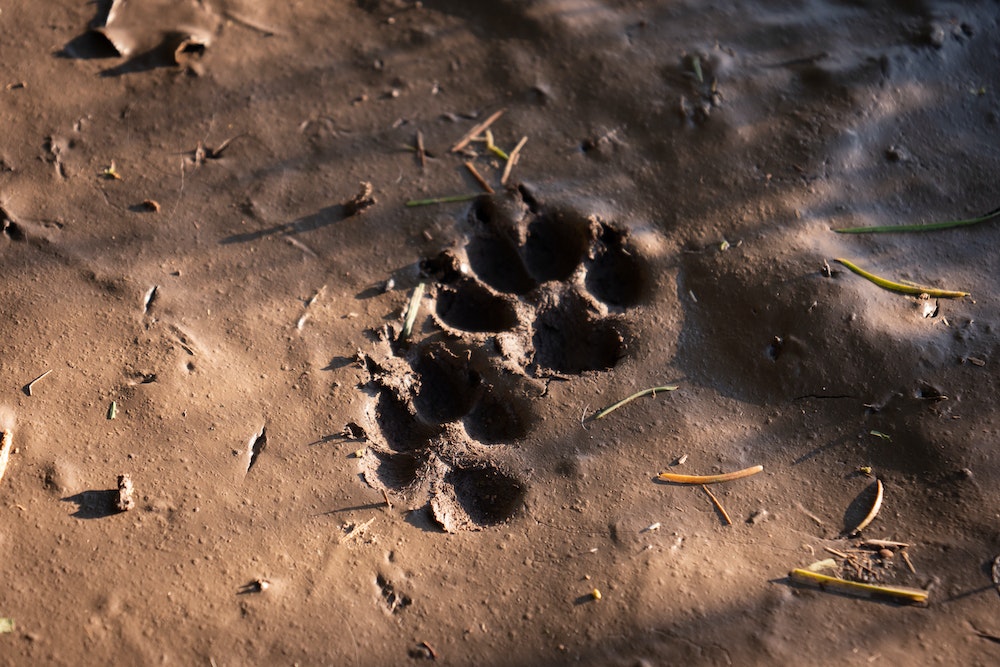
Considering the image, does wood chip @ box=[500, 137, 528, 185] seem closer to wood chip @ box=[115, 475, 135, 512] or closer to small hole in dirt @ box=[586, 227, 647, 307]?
small hole in dirt @ box=[586, 227, 647, 307]

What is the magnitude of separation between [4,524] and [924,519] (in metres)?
2.23

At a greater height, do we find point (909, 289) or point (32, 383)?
point (909, 289)

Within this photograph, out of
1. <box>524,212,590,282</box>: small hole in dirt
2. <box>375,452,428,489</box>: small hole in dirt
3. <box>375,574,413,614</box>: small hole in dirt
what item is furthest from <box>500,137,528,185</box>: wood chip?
<box>375,574,413,614</box>: small hole in dirt

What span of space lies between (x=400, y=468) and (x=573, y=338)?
2.05 feet

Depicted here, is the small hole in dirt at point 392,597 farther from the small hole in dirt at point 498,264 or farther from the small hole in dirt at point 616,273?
the small hole in dirt at point 616,273

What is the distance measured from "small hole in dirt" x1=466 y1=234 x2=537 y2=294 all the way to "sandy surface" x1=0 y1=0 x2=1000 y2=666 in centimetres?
1

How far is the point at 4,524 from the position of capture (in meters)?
1.99

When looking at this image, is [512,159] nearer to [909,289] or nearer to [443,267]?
[443,267]

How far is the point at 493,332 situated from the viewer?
2.41 m

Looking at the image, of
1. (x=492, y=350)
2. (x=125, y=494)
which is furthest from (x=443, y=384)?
(x=125, y=494)

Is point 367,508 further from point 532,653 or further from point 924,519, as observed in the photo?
point 924,519

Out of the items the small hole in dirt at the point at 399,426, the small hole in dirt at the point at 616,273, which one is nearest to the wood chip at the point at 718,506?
the small hole in dirt at the point at 616,273

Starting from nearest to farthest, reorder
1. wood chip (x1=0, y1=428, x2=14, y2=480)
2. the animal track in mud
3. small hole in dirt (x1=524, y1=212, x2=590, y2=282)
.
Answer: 1. wood chip (x1=0, y1=428, x2=14, y2=480)
2. the animal track in mud
3. small hole in dirt (x1=524, y1=212, x2=590, y2=282)

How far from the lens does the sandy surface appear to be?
1.95m
